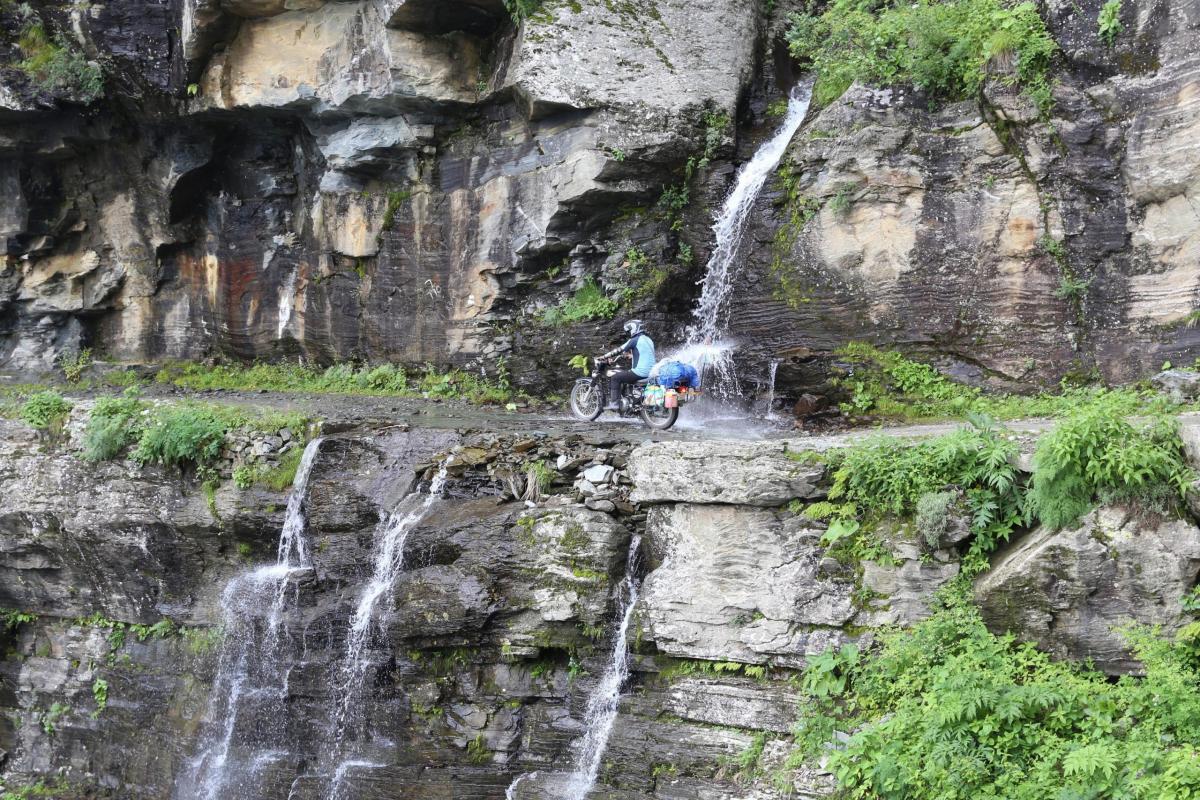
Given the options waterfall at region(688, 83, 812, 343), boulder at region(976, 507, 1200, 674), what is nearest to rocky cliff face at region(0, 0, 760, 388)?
waterfall at region(688, 83, 812, 343)

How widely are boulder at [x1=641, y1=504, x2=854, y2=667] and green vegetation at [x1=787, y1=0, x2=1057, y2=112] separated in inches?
273

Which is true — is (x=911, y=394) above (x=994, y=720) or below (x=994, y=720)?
above

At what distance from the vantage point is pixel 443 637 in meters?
9.36

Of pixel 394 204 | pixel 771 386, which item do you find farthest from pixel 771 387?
pixel 394 204

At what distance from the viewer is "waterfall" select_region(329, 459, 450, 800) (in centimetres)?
961

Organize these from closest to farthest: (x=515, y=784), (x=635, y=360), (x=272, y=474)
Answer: (x=515, y=784) → (x=272, y=474) → (x=635, y=360)

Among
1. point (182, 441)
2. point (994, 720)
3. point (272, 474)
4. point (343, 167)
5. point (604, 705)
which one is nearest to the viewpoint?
point (994, 720)

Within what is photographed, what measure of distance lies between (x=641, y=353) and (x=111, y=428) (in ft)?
22.0

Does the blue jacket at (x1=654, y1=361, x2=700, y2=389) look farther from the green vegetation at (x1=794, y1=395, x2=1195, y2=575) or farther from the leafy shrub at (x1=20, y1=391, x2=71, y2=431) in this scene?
the leafy shrub at (x1=20, y1=391, x2=71, y2=431)

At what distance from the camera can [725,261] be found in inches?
541

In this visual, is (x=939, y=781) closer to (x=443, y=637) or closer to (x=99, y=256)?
(x=443, y=637)

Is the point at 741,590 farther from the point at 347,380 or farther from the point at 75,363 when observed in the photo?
the point at 75,363

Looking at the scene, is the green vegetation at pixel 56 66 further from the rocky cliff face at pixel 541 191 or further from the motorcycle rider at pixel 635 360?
the motorcycle rider at pixel 635 360

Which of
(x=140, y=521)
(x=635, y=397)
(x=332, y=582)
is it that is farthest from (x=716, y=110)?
(x=140, y=521)
